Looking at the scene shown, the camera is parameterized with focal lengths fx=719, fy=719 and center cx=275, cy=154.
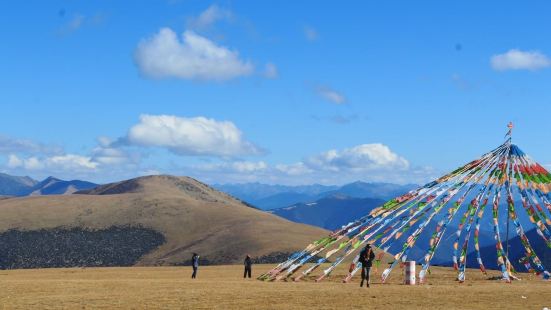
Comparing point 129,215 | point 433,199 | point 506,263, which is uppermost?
point 129,215

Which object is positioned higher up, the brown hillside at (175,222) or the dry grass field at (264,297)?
the brown hillside at (175,222)

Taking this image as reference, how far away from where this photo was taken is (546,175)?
42.3m

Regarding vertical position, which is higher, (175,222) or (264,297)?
(175,222)

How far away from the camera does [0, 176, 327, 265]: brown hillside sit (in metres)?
122

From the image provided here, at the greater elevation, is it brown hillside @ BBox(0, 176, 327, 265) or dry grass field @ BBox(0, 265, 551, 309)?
brown hillside @ BBox(0, 176, 327, 265)

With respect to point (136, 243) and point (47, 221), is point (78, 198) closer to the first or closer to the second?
point (47, 221)

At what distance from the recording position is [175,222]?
484ft

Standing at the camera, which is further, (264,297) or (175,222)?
(175,222)

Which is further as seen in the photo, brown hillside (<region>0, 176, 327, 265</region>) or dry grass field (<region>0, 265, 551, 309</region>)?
brown hillside (<region>0, 176, 327, 265</region>)

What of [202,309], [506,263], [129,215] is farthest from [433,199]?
[129,215]

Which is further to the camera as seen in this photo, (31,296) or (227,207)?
(227,207)

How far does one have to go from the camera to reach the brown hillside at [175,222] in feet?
399

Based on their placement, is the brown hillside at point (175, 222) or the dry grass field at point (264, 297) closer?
the dry grass field at point (264, 297)

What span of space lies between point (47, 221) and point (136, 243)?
22852mm
